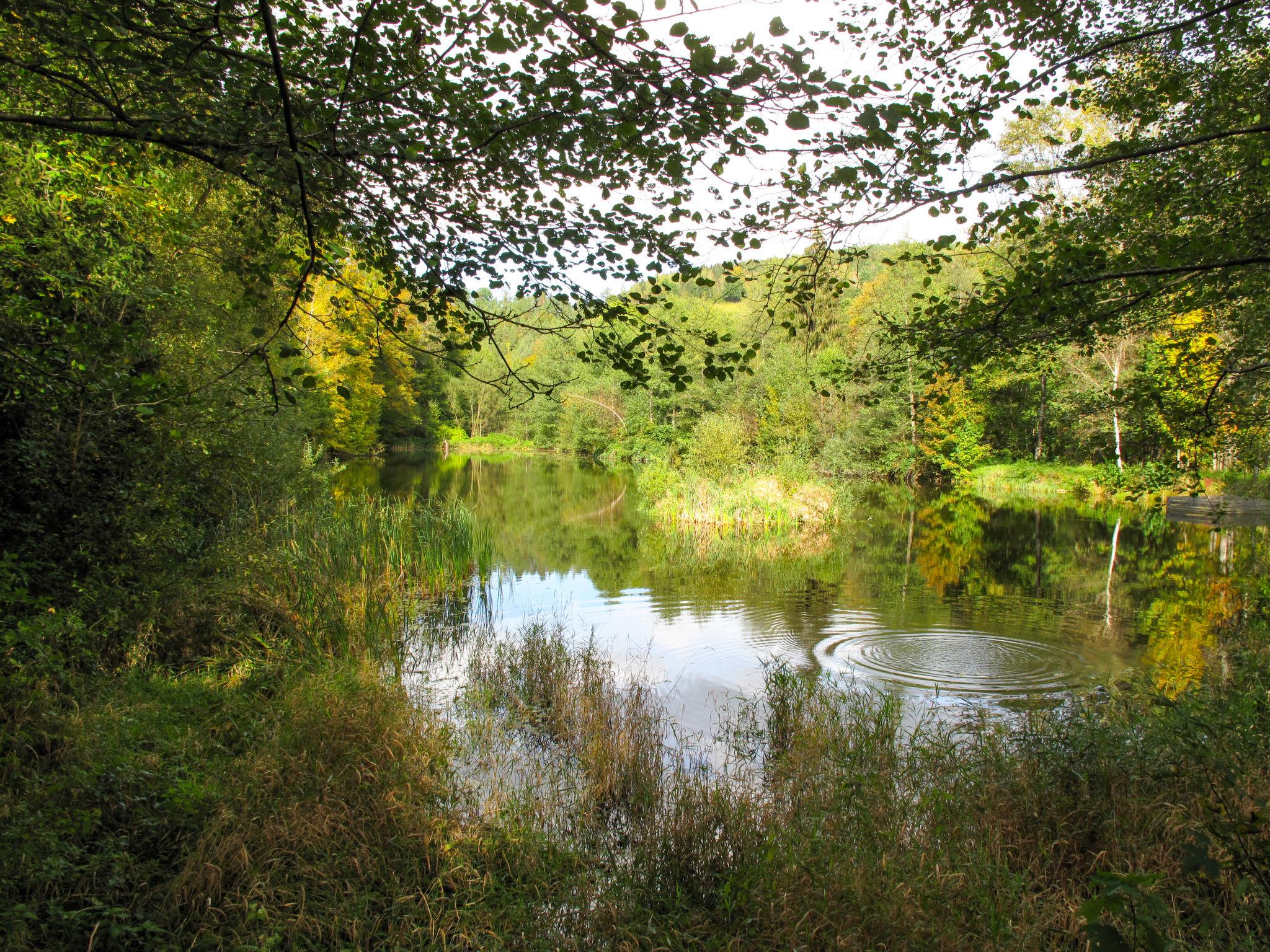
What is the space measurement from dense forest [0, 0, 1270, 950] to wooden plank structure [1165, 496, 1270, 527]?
44.4 ft

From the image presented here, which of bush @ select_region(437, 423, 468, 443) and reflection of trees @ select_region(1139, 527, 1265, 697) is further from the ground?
bush @ select_region(437, 423, 468, 443)

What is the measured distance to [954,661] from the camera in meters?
8.88

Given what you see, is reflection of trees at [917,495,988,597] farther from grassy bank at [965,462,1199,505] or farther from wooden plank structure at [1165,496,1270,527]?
wooden plank structure at [1165,496,1270,527]

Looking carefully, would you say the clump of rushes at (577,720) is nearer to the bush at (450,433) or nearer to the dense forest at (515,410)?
the dense forest at (515,410)

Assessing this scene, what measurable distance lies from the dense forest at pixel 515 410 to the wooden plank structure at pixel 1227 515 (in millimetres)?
13548

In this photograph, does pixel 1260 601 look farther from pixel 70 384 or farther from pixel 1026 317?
pixel 70 384

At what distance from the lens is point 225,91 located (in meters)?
3.38

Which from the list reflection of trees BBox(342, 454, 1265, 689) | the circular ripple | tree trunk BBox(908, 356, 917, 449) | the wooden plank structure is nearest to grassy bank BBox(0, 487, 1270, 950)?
the circular ripple

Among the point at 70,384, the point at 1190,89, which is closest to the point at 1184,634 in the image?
the point at 1190,89

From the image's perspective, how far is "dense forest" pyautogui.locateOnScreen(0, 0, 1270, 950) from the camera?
2.98 metres

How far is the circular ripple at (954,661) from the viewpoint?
26.4 ft

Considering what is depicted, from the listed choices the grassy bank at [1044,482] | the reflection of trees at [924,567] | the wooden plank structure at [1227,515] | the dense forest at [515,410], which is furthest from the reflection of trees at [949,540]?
the dense forest at [515,410]

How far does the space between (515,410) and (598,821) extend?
2.72 meters

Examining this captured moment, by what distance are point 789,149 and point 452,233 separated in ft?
5.02
